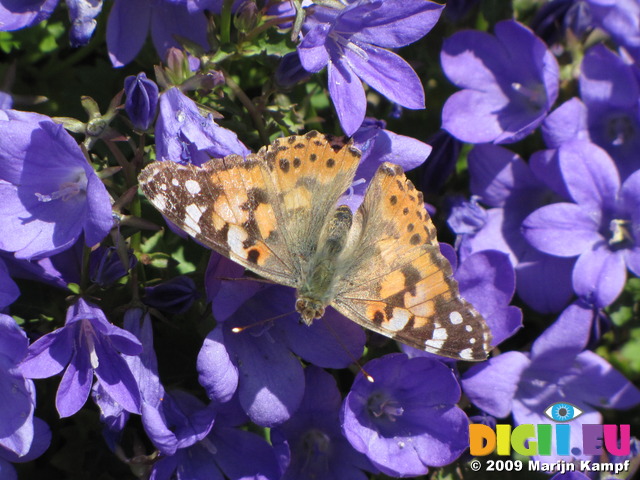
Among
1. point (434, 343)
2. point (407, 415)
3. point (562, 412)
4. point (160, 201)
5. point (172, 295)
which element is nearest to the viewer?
point (160, 201)

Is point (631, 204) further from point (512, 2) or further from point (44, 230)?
point (44, 230)

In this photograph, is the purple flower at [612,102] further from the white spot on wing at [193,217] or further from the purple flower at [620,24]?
the white spot on wing at [193,217]

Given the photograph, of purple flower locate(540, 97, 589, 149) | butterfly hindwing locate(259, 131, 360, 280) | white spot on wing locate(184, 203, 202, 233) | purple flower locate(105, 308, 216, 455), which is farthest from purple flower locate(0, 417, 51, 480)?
purple flower locate(540, 97, 589, 149)

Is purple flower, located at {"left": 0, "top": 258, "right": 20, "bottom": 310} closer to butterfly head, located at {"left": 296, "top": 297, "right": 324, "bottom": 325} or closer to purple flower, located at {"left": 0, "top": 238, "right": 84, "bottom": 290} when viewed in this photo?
purple flower, located at {"left": 0, "top": 238, "right": 84, "bottom": 290}

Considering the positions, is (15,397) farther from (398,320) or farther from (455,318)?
(455,318)

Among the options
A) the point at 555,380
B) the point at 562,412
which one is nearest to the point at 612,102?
the point at 555,380

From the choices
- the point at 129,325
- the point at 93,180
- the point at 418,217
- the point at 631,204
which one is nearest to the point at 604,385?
the point at 631,204
